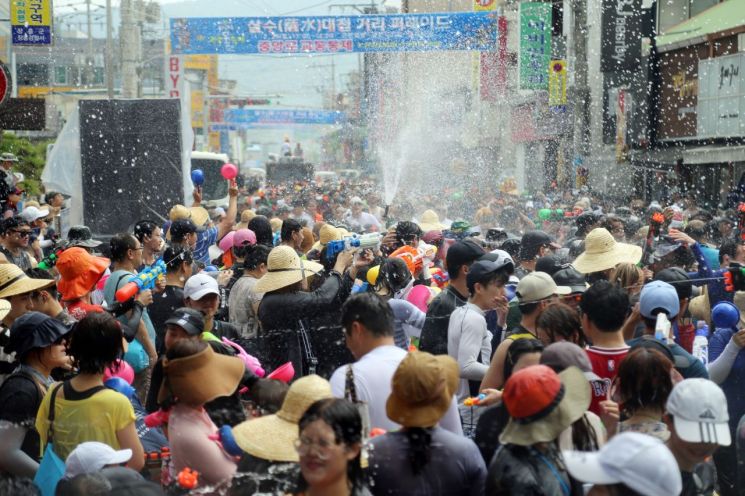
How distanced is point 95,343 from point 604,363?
86.4 inches

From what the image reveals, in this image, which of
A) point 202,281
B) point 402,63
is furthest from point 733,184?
point 402,63

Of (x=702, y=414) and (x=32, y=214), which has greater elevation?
(x=32, y=214)

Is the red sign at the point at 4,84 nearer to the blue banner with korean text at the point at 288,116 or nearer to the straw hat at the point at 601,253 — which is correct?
the straw hat at the point at 601,253

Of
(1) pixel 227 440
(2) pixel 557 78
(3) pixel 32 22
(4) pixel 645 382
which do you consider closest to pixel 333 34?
(2) pixel 557 78

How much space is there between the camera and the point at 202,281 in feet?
18.7

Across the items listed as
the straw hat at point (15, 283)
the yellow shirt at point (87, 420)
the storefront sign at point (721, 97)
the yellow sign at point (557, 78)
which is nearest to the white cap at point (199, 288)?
the straw hat at point (15, 283)

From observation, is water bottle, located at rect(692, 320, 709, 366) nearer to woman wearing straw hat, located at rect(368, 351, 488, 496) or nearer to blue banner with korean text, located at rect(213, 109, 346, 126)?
woman wearing straw hat, located at rect(368, 351, 488, 496)

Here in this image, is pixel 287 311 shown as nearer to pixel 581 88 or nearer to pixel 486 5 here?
pixel 486 5

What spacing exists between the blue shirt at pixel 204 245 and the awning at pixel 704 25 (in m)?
14.1

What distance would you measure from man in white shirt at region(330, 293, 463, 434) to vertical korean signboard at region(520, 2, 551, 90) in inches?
947

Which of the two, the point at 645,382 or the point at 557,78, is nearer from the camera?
the point at 645,382

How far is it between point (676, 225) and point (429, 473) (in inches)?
306

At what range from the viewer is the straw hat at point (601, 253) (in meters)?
6.66

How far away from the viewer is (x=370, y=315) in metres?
4.11
